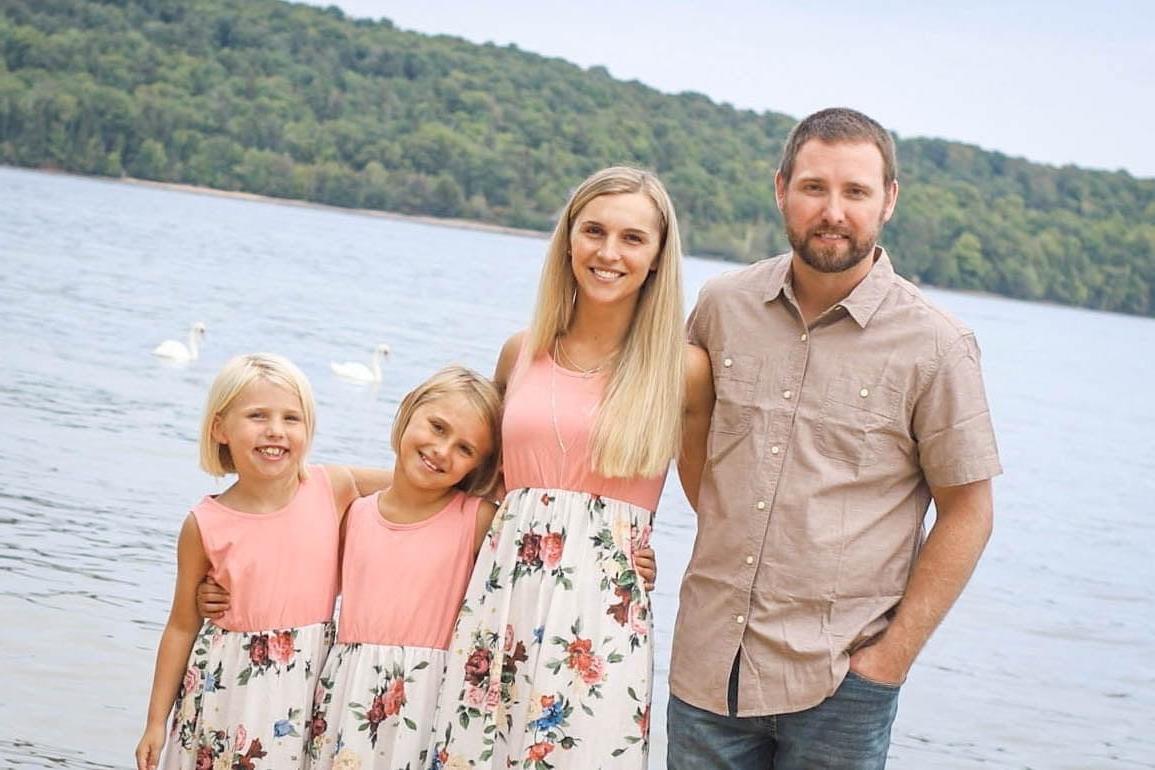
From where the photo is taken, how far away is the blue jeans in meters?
3.16

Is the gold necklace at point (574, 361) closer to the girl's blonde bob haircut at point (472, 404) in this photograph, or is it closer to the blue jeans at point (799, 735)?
the girl's blonde bob haircut at point (472, 404)

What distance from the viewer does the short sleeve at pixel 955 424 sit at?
312 centimetres

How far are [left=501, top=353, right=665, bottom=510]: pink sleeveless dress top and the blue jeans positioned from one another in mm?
466

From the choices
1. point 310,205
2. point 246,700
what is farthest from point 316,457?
point 310,205

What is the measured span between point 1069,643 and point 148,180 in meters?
59.5

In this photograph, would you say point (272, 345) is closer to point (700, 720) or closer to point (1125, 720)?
point (1125, 720)

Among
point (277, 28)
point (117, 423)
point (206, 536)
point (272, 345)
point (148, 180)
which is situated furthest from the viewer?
point (277, 28)

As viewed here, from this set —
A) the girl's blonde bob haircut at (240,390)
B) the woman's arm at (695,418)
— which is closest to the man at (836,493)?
the woman's arm at (695,418)

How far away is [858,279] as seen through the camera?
325cm

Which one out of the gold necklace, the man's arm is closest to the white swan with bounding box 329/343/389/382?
the gold necklace

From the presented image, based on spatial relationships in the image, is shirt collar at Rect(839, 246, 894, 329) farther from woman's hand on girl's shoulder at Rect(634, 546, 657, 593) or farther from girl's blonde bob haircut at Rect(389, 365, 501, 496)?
girl's blonde bob haircut at Rect(389, 365, 501, 496)

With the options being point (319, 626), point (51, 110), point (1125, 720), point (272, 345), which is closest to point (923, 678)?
point (1125, 720)

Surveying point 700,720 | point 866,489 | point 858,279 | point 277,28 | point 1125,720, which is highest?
point 277,28

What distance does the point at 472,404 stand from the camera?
3666 millimetres
